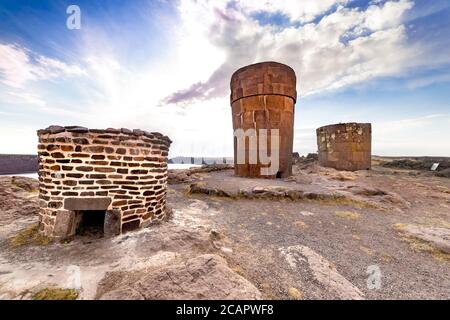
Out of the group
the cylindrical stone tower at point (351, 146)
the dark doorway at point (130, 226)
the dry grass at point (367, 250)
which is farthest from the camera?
Result: the cylindrical stone tower at point (351, 146)

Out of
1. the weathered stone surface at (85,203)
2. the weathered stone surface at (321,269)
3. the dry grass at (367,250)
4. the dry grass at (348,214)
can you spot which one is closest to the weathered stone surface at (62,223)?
the weathered stone surface at (85,203)

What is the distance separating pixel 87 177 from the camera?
3652mm

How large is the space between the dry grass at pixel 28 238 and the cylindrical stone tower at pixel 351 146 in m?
14.3

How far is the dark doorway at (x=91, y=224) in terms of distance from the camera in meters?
3.86

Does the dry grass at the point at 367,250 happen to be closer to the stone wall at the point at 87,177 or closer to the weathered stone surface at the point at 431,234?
the weathered stone surface at the point at 431,234

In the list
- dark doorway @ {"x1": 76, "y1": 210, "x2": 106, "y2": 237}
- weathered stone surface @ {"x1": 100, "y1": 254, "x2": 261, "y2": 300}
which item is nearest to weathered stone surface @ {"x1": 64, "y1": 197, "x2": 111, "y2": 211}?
dark doorway @ {"x1": 76, "y1": 210, "x2": 106, "y2": 237}

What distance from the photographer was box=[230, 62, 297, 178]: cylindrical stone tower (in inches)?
363

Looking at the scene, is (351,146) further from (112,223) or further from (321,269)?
(112,223)

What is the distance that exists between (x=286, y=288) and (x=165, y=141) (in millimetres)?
3802

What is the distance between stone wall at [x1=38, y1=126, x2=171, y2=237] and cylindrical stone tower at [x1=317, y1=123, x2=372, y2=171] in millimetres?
12857

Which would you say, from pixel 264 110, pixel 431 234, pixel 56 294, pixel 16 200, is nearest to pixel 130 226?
pixel 56 294

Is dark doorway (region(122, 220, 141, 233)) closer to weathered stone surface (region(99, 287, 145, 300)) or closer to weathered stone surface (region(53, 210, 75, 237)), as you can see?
weathered stone surface (region(53, 210, 75, 237))
